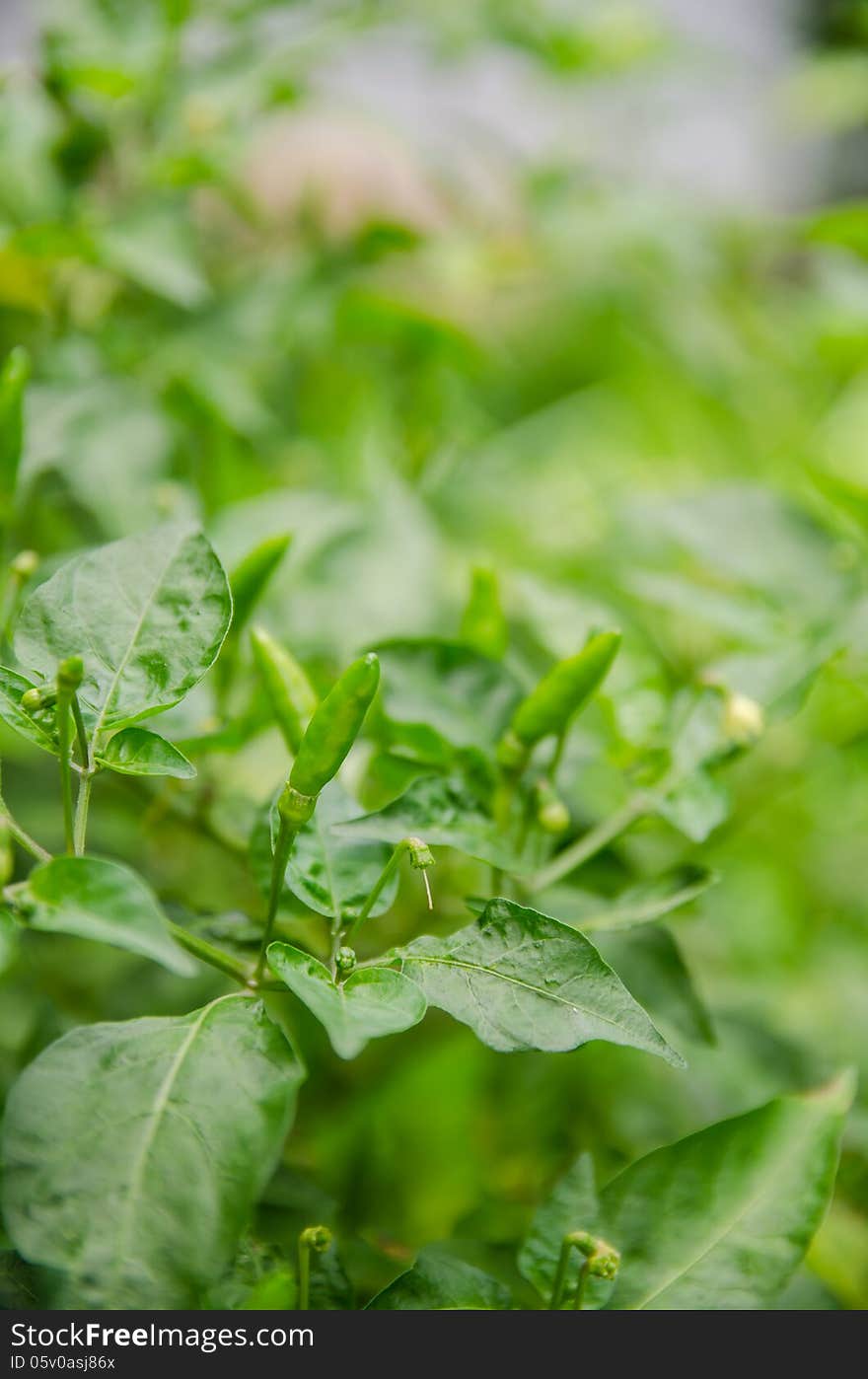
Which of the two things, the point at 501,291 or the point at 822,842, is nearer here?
the point at 822,842

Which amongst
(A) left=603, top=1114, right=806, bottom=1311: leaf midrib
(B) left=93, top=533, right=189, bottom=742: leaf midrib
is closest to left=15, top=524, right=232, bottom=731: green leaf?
(B) left=93, top=533, right=189, bottom=742: leaf midrib

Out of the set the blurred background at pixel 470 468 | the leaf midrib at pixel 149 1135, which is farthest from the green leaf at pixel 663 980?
the leaf midrib at pixel 149 1135

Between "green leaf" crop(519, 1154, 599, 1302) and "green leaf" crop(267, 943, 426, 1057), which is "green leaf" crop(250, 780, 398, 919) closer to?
"green leaf" crop(267, 943, 426, 1057)

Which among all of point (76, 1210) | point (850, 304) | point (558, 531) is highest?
point (850, 304)

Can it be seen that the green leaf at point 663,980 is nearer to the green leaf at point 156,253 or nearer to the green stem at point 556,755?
the green stem at point 556,755

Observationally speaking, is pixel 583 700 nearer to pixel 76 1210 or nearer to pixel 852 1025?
pixel 76 1210

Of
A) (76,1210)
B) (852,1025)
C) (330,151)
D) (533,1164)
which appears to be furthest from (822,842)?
(330,151)

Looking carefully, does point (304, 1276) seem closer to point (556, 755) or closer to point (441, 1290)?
point (441, 1290)
